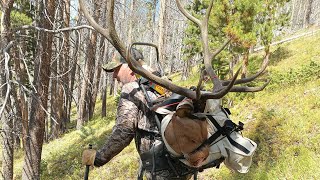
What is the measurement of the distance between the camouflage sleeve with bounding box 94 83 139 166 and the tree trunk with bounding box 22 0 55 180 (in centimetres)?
314

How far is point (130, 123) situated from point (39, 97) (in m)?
3.51

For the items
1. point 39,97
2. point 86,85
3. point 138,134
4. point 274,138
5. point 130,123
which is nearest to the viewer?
point 130,123

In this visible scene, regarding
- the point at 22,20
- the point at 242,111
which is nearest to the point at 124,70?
the point at 242,111

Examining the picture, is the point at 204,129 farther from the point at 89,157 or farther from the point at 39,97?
the point at 39,97

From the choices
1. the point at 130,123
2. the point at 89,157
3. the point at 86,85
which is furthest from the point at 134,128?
the point at 86,85

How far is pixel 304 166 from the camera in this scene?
4863mm

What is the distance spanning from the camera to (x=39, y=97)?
605cm

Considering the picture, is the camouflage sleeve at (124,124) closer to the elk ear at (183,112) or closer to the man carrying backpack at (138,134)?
the man carrying backpack at (138,134)

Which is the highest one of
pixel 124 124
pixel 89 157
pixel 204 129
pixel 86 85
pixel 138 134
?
pixel 204 129

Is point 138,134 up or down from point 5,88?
up

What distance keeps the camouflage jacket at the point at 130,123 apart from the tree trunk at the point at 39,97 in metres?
3.12

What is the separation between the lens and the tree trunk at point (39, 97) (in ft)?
19.3

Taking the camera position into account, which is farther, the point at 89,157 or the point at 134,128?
the point at 89,157

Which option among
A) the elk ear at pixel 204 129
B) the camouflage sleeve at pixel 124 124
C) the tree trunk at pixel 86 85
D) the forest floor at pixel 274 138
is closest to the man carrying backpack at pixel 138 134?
the camouflage sleeve at pixel 124 124
